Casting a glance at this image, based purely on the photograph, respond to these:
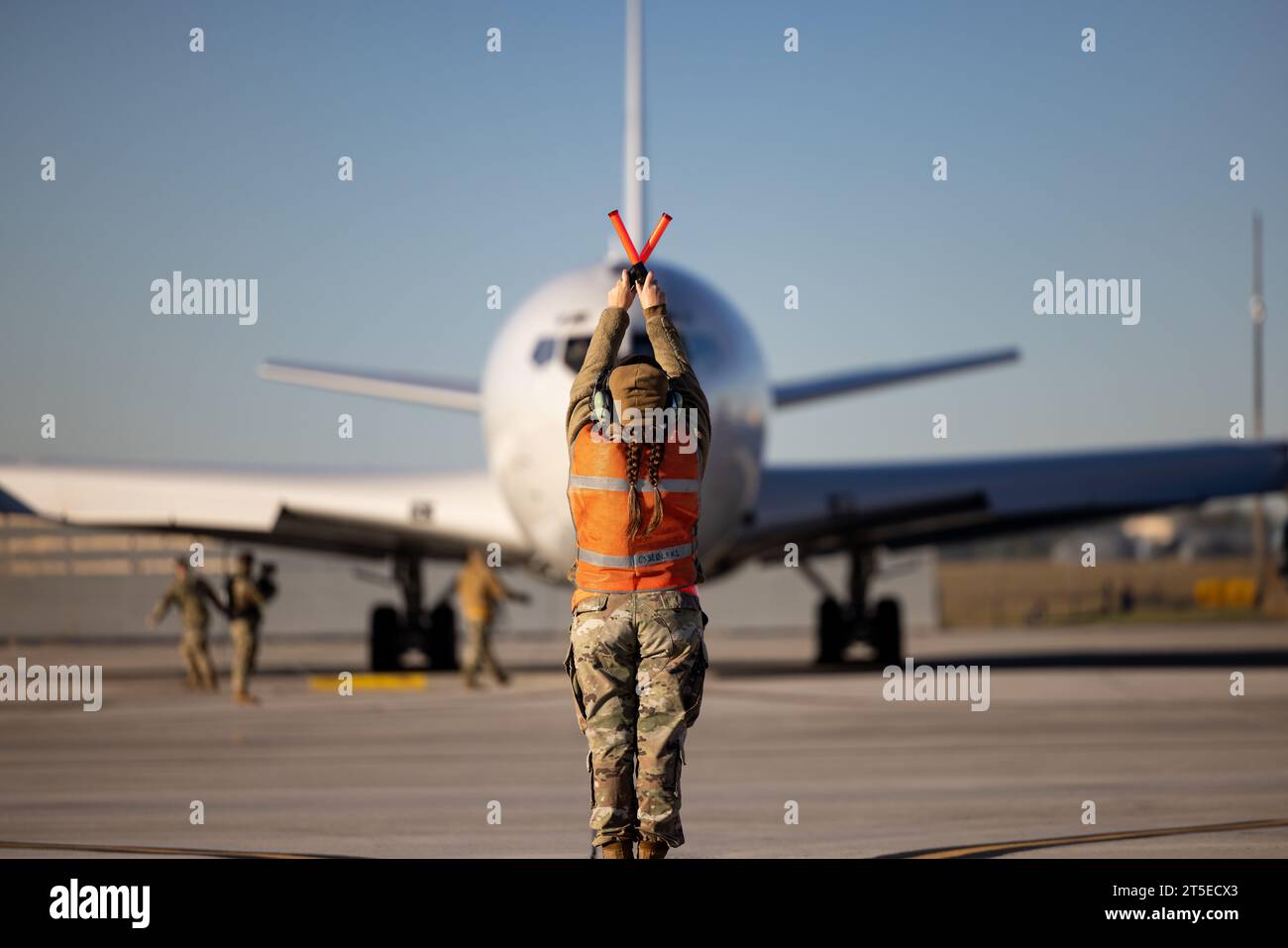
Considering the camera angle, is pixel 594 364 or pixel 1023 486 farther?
pixel 1023 486

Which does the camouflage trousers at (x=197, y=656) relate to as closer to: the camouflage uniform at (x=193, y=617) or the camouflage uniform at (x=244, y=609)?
the camouflage uniform at (x=193, y=617)

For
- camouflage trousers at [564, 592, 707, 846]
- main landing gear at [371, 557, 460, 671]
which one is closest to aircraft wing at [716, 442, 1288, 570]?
main landing gear at [371, 557, 460, 671]

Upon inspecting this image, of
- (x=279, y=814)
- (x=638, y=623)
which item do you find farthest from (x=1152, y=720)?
(x=638, y=623)

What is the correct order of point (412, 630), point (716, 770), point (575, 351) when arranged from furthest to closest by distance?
point (412, 630)
point (575, 351)
point (716, 770)

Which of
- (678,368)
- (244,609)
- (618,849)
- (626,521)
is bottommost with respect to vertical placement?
(618,849)

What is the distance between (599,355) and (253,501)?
17363mm

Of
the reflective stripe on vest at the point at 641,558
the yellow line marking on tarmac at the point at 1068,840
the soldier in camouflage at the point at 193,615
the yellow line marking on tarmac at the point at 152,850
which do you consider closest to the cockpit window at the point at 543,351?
the soldier in camouflage at the point at 193,615

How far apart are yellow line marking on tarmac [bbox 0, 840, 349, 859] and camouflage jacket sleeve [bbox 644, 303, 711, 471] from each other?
247 cm

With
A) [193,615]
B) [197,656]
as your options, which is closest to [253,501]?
[193,615]

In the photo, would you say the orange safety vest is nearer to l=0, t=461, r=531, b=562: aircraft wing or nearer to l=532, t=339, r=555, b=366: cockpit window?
l=532, t=339, r=555, b=366: cockpit window

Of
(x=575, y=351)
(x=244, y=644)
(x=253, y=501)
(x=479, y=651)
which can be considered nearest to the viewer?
(x=575, y=351)

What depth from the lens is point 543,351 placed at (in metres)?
18.7

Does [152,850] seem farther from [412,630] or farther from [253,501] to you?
[412,630]

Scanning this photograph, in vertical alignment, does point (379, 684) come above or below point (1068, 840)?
above
